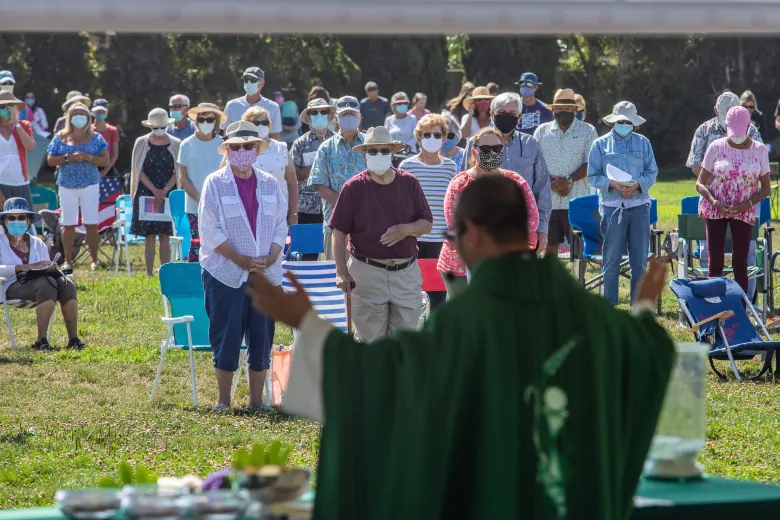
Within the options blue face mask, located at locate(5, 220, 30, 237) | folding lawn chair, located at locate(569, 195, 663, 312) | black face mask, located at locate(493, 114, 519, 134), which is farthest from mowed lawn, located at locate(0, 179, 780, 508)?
black face mask, located at locate(493, 114, 519, 134)

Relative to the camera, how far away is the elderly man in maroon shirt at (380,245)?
7801 mm

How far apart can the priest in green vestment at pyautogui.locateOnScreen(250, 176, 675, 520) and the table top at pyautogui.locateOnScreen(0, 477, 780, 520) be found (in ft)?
1.24

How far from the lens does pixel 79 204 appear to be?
14070mm

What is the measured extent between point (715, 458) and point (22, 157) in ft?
28.7

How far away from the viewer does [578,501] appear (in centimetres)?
347

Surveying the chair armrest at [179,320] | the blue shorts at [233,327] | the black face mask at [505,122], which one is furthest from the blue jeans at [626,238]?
the chair armrest at [179,320]

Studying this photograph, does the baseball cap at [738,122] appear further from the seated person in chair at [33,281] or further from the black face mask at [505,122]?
the seated person in chair at [33,281]

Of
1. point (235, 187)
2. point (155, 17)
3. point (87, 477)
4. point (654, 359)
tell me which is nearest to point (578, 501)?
point (654, 359)

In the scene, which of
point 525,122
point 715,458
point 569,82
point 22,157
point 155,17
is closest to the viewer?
point 155,17

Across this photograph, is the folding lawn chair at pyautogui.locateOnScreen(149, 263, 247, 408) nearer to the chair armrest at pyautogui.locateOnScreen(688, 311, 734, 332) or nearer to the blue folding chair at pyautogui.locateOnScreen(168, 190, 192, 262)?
the chair armrest at pyautogui.locateOnScreen(688, 311, 734, 332)

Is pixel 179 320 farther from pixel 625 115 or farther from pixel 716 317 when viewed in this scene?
pixel 625 115

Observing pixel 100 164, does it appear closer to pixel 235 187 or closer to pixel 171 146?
pixel 171 146

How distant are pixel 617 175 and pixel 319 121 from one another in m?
2.83

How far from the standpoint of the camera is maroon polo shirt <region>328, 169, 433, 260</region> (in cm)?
779
